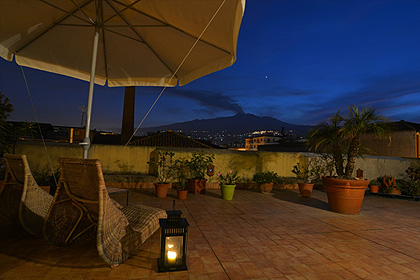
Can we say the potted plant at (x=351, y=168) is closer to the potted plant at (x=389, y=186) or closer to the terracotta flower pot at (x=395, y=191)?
the potted plant at (x=389, y=186)

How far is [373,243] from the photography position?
115 inches

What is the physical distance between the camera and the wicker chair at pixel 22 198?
257 centimetres

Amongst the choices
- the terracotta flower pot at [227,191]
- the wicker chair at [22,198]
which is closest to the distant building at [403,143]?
the terracotta flower pot at [227,191]

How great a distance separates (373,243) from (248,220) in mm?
1721

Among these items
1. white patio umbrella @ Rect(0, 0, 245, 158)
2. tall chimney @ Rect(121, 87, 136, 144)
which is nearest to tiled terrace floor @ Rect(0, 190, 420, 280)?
white patio umbrella @ Rect(0, 0, 245, 158)

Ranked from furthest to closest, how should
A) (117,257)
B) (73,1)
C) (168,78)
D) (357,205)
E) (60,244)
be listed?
(168,78)
(357,205)
(73,1)
(60,244)
(117,257)

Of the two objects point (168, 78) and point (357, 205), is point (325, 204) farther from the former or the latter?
point (168, 78)

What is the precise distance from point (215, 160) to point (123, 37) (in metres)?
4.17

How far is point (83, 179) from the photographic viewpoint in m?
2.05

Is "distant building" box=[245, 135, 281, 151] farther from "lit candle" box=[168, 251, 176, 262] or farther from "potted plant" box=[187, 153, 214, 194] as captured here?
"lit candle" box=[168, 251, 176, 262]

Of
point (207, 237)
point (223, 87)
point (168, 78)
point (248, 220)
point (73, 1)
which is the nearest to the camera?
point (207, 237)

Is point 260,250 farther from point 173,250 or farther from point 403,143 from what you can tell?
point 403,143

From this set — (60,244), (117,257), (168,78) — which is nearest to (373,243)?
(117,257)

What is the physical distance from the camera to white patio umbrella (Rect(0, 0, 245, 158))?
3.15 m
